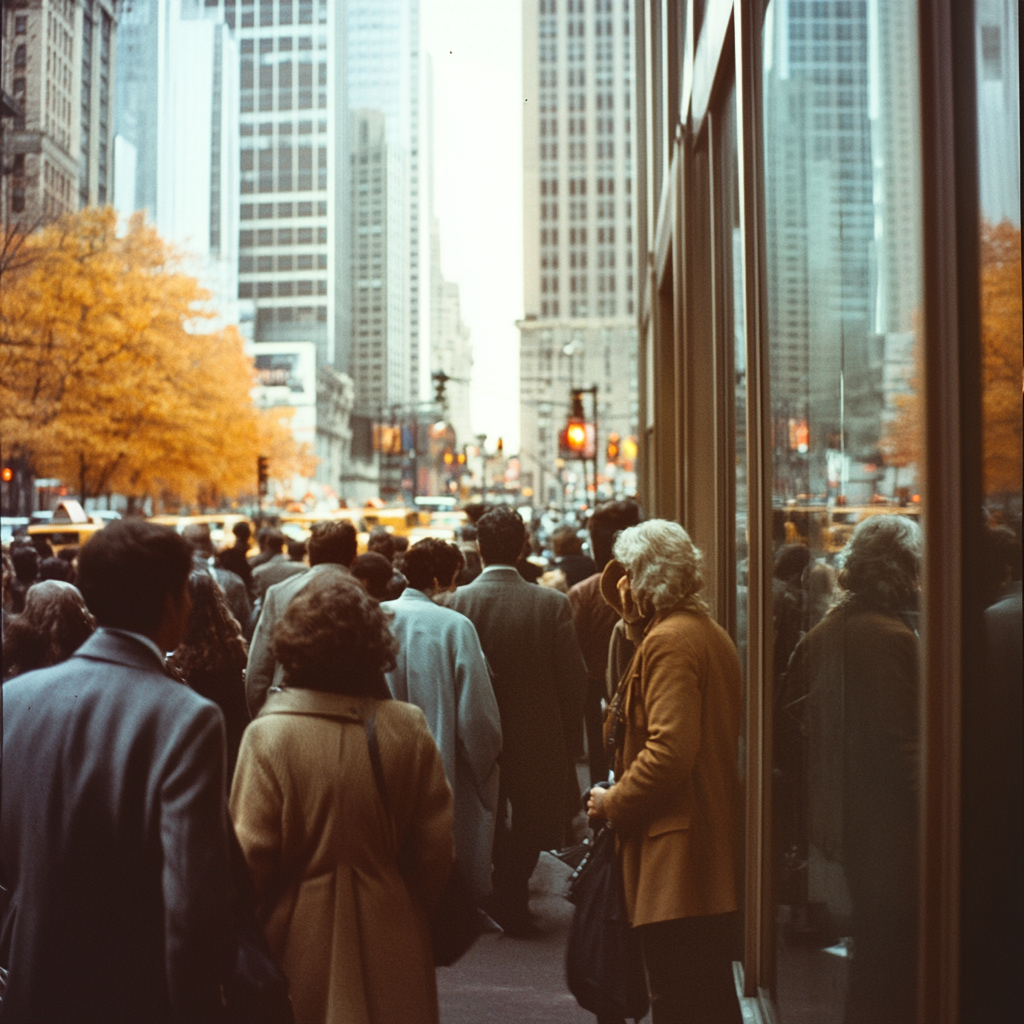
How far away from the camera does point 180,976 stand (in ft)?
8.57

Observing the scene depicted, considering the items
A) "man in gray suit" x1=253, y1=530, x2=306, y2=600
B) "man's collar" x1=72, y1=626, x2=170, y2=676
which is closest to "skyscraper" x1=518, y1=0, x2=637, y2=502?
"man in gray suit" x1=253, y1=530, x2=306, y2=600

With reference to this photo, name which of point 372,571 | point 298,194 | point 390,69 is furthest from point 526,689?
point 390,69

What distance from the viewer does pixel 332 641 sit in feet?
10.8

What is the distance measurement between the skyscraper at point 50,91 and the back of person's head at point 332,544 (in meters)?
18.5

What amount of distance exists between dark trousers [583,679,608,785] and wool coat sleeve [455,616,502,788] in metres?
3.24

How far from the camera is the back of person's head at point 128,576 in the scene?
9.27 feet

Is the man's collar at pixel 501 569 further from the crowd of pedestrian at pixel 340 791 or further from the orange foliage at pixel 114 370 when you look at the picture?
the orange foliage at pixel 114 370

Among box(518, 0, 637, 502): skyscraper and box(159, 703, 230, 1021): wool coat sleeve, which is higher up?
box(518, 0, 637, 502): skyscraper

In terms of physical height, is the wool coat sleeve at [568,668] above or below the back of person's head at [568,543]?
below

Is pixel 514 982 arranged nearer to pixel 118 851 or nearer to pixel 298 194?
pixel 118 851

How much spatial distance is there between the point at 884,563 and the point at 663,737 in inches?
52.2

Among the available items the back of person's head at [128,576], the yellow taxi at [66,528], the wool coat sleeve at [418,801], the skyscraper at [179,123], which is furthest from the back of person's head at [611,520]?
the skyscraper at [179,123]

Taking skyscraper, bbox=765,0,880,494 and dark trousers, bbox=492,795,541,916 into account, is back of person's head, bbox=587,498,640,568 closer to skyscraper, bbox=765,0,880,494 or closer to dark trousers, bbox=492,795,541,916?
dark trousers, bbox=492,795,541,916

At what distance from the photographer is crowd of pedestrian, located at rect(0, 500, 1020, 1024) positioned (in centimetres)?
265
